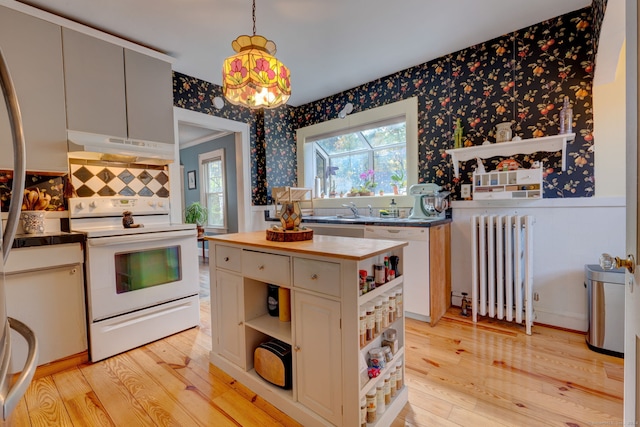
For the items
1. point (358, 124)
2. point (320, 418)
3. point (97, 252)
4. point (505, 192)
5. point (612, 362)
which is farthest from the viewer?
point (358, 124)

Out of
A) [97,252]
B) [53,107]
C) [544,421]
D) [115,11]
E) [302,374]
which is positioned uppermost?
[115,11]

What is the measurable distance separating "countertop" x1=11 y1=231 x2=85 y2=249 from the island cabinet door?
1652 mm

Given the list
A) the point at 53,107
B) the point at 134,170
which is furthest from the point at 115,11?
the point at 134,170

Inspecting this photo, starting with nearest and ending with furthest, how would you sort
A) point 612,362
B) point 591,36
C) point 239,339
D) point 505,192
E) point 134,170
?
1. point 239,339
2. point 612,362
3. point 591,36
4. point 505,192
5. point 134,170

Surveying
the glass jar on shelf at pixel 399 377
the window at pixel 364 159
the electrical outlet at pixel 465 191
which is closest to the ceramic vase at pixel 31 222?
the glass jar on shelf at pixel 399 377

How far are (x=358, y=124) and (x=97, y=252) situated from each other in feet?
9.49

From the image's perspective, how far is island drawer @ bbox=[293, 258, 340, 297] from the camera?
4.17 feet

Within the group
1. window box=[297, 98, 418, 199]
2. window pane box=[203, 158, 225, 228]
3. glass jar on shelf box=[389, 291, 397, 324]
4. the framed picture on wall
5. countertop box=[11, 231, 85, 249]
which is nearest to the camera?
glass jar on shelf box=[389, 291, 397, 324]

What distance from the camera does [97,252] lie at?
2.02 metres

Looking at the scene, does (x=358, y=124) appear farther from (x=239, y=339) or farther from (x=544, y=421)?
(x=544, y=421)

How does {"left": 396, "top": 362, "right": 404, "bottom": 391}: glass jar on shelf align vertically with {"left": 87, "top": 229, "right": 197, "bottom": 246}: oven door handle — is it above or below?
below

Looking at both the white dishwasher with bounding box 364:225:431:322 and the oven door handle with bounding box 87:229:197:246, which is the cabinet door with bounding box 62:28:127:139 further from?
the white dishwasher with bounding box 364:225:431:322

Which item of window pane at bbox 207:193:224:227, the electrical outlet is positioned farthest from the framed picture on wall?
the electrical outlet

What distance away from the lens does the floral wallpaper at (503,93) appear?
2266mm
